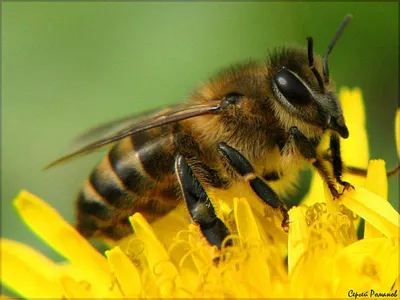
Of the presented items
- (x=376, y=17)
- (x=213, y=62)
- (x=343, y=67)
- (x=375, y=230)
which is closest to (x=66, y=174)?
(x=213, y=62)

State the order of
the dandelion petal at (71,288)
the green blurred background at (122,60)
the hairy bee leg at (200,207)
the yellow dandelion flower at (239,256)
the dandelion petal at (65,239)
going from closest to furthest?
the yellow dandelion flower at (239,256) < the hairy bee leg at (200,207) < the dandelion petal at (71,288) < the dandelion petal at (65,239) < the green blurred background at (122,60)

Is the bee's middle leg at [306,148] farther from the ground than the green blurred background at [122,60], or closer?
closer

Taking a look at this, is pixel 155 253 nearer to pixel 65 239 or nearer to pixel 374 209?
pixel 65 239

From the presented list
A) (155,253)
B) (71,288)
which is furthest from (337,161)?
(71,288)

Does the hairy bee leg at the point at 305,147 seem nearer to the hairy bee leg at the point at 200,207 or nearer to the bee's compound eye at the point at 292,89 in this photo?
the bee's compound eye at the point at 292,89

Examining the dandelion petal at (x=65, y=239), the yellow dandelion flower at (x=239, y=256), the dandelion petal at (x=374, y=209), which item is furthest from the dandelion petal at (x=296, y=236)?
the dandelion petal at (x=65, y=239)

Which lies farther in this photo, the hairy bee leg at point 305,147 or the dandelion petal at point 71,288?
the dandelion petal at point 71,288

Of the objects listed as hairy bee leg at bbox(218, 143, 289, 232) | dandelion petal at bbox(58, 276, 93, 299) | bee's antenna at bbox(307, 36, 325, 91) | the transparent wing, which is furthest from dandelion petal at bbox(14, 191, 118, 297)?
bee's antenna at bbox(307, 36, 325, 91)
